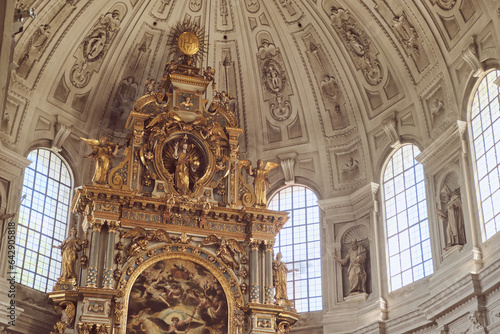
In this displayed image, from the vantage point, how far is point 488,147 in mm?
21656

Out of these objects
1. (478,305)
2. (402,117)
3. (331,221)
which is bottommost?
(478,305)

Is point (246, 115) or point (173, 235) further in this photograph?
point (246, 115)

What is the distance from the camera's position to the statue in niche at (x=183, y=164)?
24.1 meters

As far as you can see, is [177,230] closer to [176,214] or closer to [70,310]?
[176,214]

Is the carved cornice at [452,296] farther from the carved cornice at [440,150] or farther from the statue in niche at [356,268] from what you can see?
the carved cornice at [440,150]

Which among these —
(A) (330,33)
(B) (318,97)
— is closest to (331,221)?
(B) (318,97)

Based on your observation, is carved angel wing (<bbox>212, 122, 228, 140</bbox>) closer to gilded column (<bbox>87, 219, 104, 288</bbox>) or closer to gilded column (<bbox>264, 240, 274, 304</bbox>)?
gilded column (<bbox>264, 240, 274, 304</bbox>)

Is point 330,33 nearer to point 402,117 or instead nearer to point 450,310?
point 402,117

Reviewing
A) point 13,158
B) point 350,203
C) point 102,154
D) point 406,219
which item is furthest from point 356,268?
point 13,158

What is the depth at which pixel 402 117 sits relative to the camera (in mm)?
25562

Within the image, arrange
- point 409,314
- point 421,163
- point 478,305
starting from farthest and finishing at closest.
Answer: point 421,163 < point 409,314 < point 478,305

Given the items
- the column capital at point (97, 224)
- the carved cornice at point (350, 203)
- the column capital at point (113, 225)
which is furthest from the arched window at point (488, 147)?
the column capital at point (97, 224)

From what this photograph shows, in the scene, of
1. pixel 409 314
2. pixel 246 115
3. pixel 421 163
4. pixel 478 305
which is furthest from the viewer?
pixel 246 115

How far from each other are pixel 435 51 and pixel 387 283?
6.87 m
